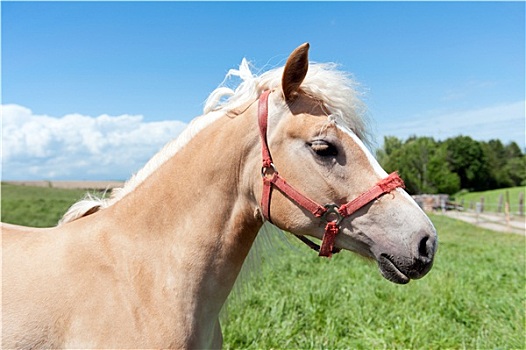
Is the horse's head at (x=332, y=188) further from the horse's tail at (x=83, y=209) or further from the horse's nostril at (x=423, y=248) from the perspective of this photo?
the horse's tail at (x=83, y=209)

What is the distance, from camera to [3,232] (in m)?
2.52

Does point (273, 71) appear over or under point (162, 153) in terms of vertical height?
over

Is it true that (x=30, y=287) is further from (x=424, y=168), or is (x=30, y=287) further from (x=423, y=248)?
(x=424, y=168)

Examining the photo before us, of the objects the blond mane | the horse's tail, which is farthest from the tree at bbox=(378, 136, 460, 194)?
the horse's tail

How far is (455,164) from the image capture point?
3132 inches

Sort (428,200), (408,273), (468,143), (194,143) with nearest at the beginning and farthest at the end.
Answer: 1. (408,273)
2. (194,143)
3. (428,200)
4. (468,143)

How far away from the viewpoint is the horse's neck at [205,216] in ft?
7.47

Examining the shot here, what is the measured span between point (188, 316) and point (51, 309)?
0.69 meters

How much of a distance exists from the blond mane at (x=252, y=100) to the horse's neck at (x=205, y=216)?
0.48ft

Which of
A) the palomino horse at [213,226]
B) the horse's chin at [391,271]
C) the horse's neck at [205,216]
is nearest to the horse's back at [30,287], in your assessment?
the palomino horse at [213,226]

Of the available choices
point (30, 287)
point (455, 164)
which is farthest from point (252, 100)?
point (455, 164)

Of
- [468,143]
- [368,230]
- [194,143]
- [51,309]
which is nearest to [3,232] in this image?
[51,309]

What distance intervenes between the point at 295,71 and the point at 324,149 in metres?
0.45

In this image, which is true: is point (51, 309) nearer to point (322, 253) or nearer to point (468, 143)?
point (322, 253)
